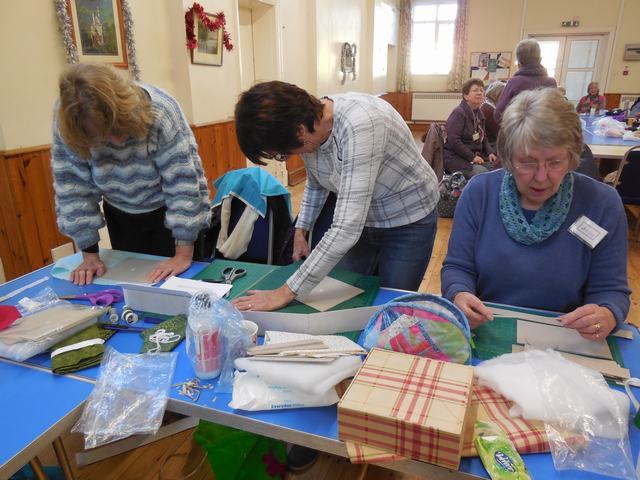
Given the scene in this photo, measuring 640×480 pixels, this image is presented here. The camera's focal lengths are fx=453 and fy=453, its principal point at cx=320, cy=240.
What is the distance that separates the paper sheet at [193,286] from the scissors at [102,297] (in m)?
0.13

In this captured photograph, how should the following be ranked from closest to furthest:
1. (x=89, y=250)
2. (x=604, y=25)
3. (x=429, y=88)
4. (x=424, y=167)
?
(x=424, y=167) → (x=89, y=250) → (x=604, y=25) → (x=429, y=88)

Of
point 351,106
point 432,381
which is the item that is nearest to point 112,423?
point 432,381

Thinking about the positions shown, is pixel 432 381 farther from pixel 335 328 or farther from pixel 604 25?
pixel 604 25

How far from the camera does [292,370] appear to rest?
2.91ft

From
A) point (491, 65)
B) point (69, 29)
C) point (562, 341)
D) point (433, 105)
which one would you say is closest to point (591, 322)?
point (562, 341)

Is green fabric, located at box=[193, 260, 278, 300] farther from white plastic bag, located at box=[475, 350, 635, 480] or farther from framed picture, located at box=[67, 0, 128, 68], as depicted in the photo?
framed picture, located at box=[67, 0, 128, 68]

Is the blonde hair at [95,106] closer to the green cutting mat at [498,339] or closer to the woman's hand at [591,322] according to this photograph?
the green cutting mat at [498,339]

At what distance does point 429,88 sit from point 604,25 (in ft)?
11.0

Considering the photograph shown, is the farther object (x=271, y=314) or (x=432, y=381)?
(x=271, y=314)

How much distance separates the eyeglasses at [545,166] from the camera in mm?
1090

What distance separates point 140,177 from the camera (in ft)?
4.85

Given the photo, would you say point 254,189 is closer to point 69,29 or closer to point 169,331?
point 169,331

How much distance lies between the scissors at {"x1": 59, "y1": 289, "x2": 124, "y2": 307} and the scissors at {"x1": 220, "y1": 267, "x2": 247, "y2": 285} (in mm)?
301

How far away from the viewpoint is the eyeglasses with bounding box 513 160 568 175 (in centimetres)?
109
